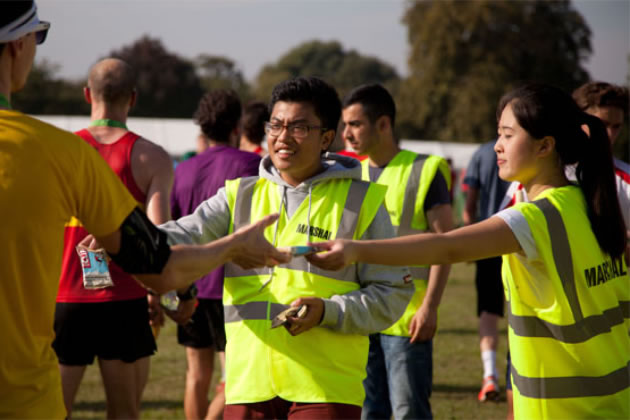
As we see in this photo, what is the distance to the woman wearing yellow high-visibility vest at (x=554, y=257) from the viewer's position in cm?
285

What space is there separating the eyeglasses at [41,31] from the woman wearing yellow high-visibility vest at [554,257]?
119 cm

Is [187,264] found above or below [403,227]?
above

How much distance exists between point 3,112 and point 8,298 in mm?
549

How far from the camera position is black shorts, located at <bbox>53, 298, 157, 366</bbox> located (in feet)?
15.3

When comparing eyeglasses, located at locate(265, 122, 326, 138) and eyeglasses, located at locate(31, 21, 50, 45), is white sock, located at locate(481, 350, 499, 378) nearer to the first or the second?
eyeglasses, located at locate(265, 122, 326, 138)

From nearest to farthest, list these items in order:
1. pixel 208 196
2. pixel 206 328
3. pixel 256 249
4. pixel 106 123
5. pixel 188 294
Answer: pixel 256 249, pixel 188 294, pixel 106 123, pixel 208 196, pixel 206 328

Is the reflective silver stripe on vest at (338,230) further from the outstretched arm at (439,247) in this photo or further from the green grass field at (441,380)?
the green grass field at (441,380)

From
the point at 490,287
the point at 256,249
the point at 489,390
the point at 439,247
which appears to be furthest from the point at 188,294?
the point at 490,287

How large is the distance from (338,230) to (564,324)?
1.02 m

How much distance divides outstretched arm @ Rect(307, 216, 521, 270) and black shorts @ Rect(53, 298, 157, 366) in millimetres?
2304

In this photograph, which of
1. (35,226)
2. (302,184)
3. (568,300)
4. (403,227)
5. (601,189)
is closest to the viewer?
(35,226)

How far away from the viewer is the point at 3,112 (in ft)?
7.44

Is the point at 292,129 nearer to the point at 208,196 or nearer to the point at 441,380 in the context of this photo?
the point at 208,196

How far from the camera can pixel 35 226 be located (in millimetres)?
2227
